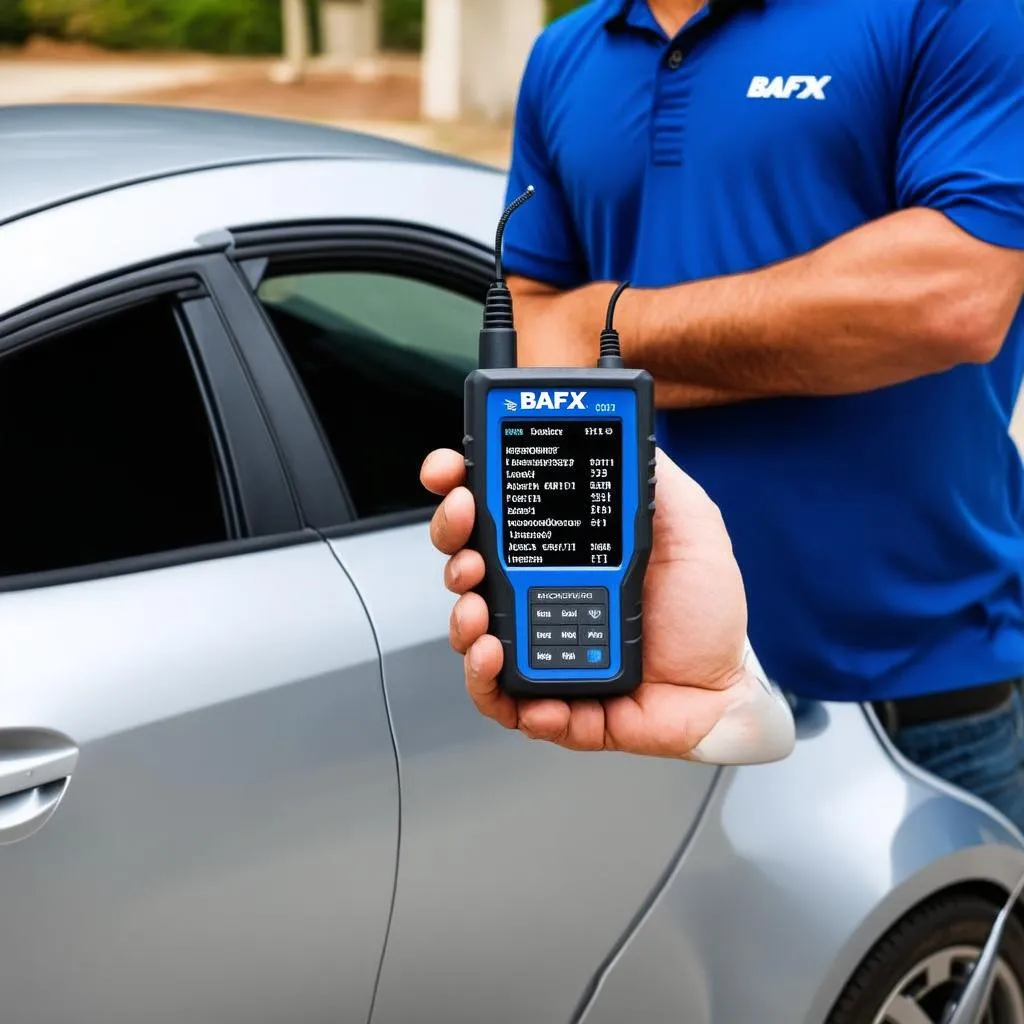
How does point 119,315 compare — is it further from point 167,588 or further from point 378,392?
point 378,392

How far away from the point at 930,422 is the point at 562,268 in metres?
0.46

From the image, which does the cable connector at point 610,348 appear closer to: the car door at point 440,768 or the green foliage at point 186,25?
the car door at point 440,768

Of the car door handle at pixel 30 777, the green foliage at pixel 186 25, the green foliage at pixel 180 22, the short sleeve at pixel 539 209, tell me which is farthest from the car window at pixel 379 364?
the green foliage at pixel 186 25

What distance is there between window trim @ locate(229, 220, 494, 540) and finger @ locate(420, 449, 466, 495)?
676 millimetres

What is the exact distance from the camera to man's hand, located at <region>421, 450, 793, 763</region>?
122 cm

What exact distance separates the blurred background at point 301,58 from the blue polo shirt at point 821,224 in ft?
36.1

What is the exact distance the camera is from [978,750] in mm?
1894

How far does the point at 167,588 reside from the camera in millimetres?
1684

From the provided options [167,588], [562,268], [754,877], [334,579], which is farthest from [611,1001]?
[562,268]

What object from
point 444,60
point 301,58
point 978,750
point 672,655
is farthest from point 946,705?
point 301,58

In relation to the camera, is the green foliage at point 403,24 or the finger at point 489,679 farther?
the green foliage at point 403,24

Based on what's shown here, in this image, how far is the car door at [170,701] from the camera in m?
1.53

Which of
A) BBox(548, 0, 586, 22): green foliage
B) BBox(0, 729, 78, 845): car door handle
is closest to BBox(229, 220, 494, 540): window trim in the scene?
BBox(0, 729, 78, 845): car door handle

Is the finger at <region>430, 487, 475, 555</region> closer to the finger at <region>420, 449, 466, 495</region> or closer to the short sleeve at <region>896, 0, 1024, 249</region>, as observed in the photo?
the finger at <region>420, 449, 466, 495</region>
